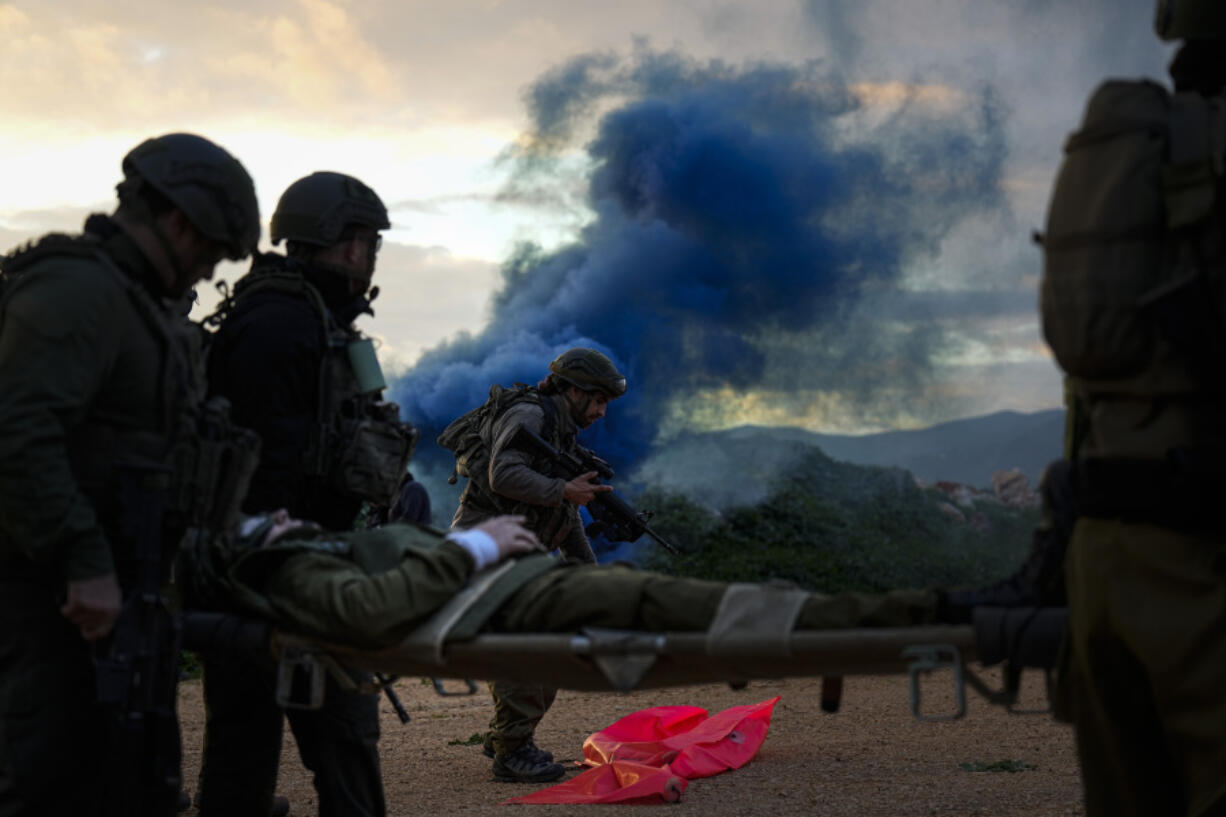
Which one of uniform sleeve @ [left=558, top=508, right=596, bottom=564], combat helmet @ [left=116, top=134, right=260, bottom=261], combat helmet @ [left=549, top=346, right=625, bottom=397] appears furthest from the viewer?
uniform sleeve @ [left=558, top=508, right=596, bottom=564]

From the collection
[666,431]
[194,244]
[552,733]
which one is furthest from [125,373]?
[666,431]

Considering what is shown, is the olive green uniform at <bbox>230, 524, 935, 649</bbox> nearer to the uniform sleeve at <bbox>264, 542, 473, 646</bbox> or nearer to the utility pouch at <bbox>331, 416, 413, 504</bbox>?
the uniform sleeve at <bbox>264, 542, 473, 646</bbox>

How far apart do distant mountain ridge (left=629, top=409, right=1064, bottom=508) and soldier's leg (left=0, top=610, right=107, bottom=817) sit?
15.0m

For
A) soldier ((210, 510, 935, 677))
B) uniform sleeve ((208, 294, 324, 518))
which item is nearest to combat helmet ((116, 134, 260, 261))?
uniform sleeve ((208, 294, 324, 518))

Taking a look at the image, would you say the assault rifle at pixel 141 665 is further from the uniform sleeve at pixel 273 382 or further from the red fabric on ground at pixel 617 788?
the red fabric on ground at pixel 617 788

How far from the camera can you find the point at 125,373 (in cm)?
388

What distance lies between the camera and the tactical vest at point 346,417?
4.76 metres

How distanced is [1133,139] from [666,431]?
16086 millimetres

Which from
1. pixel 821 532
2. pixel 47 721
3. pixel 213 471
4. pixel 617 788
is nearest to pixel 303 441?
pixel 213 471

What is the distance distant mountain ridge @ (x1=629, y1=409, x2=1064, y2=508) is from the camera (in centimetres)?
1903

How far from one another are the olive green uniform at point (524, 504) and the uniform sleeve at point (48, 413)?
13.2 feet

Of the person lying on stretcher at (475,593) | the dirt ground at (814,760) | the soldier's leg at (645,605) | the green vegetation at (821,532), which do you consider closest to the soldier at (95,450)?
the person lying on stretcher at (475,593)

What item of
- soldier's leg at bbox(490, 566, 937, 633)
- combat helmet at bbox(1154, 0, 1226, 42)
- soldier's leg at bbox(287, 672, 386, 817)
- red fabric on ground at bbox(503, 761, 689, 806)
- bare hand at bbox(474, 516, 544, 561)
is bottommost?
red fabric on ground at bbox(503, 761, 689, 806)

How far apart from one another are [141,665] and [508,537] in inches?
48.1
